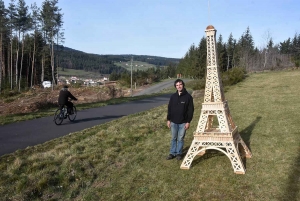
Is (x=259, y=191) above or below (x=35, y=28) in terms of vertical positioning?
below

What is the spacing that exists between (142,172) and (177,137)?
1.24 meters

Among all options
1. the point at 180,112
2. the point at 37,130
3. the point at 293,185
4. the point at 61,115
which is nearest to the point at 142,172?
the point at 180,112

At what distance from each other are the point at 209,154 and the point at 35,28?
4158 centimetres

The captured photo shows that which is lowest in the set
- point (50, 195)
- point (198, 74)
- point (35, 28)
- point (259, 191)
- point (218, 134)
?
point (50, 195)

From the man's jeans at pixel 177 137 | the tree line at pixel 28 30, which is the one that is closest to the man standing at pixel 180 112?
the man's jeans at pixel 177 137

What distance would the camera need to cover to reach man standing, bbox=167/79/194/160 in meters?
6.16

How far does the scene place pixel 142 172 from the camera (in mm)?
5828

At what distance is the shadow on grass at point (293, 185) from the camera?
4406 mm

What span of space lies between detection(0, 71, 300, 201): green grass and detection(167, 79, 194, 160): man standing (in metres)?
0.65

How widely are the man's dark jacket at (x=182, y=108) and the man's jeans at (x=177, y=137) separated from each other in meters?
0.15

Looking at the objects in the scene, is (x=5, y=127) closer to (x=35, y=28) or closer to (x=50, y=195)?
(x=50, y=195)

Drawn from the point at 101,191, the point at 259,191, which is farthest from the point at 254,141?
the point at 101,191

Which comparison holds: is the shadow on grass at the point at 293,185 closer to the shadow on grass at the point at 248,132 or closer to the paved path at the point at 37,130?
the shadow on grass at the point at 248,132

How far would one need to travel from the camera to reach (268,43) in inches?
2813
